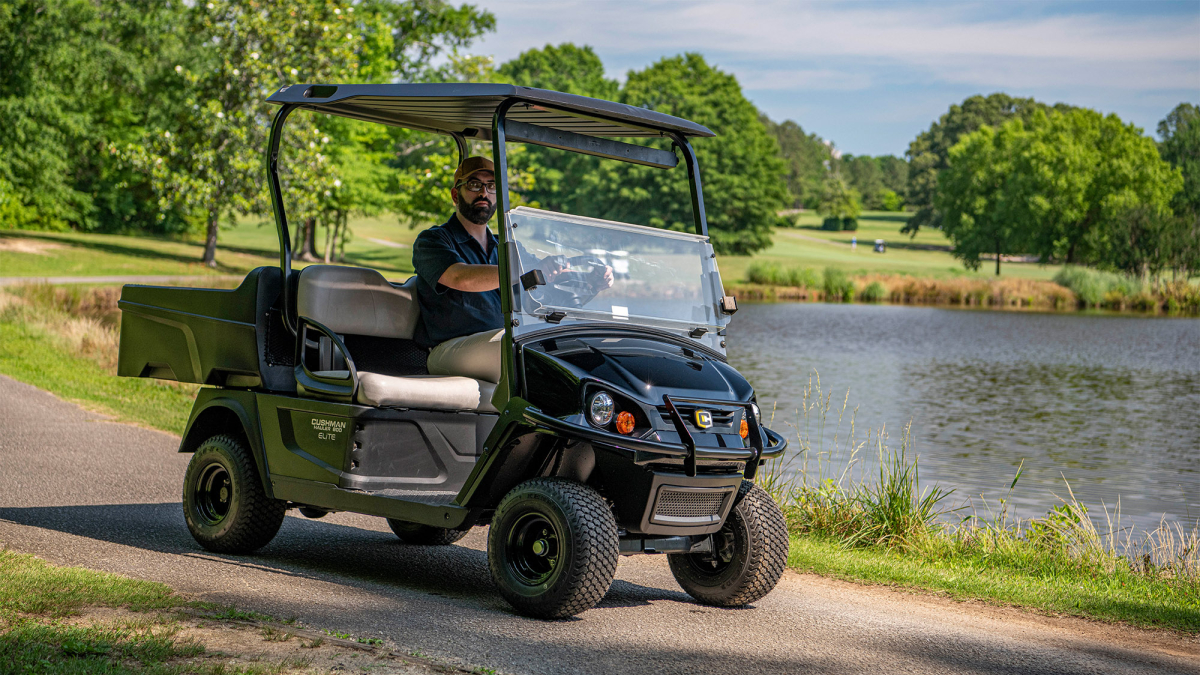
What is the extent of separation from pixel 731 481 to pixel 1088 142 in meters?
80.4

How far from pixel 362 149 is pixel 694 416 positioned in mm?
44323

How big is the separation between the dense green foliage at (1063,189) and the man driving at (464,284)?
6942cm

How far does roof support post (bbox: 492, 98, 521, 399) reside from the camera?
5.22 meters

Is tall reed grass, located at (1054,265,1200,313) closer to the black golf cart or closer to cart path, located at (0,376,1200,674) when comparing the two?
cart path, located at (0,376,1200,674)

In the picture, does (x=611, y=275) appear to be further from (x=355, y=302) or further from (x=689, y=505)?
(x=355, y=302)

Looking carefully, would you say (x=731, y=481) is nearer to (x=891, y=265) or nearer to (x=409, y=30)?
(x=409, y=30)

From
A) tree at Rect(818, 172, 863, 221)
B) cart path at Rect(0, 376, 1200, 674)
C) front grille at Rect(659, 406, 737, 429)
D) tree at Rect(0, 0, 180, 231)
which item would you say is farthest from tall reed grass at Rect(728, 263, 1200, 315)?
tree at Rect(818, 172, 863, 221)

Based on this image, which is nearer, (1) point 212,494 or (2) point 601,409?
(2) point 601,409

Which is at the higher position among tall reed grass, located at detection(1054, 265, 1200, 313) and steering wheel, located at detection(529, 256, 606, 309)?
steering wheel, located at detection(529, 256, 606, 309)

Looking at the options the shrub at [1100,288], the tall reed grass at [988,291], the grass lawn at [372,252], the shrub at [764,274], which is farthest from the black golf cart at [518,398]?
the shrub at [1100,288]

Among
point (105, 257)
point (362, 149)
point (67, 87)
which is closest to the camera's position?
point (105, 257)

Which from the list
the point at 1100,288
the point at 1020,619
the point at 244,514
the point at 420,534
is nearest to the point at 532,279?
the point at 244,514

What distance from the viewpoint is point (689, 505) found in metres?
5.01

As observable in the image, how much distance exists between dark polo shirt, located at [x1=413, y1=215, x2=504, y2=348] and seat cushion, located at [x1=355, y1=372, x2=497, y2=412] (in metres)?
0.45
